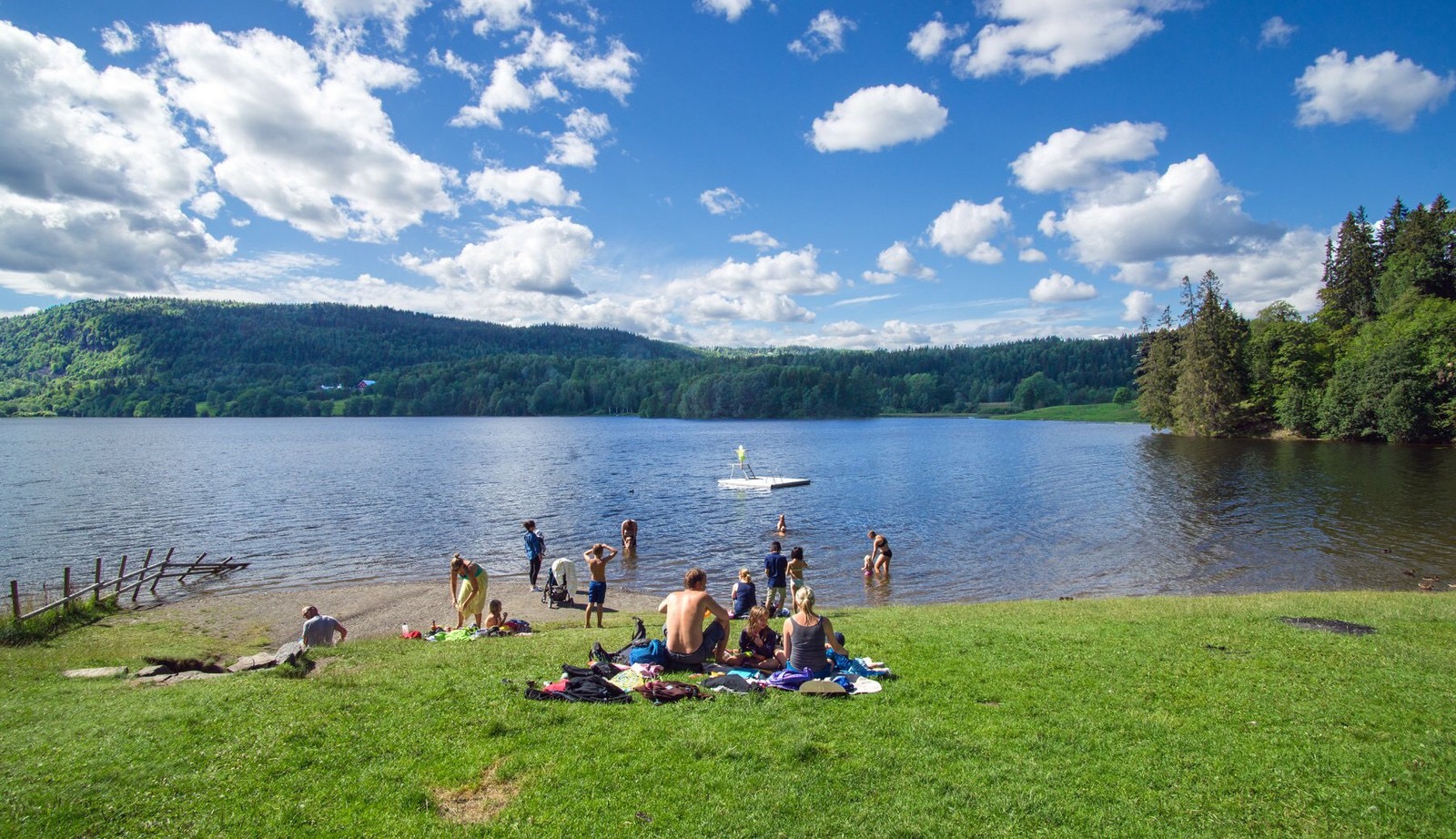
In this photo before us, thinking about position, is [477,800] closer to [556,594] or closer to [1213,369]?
[556,594]

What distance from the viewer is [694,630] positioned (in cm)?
1131

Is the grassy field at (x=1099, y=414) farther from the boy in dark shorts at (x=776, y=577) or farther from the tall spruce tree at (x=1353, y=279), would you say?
the boy in dark shorts at (x=776, y=577)

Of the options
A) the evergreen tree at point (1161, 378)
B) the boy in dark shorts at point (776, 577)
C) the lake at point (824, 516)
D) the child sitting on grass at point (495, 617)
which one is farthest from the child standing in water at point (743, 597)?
the evergreen tree at point (1161, 378)

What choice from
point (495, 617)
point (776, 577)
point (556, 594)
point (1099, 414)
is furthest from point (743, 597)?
point (1099, 414)

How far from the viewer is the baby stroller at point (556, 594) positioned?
22375mm

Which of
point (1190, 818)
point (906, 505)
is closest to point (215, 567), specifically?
point (1190, 818)

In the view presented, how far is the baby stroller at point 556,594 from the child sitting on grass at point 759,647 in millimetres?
11455

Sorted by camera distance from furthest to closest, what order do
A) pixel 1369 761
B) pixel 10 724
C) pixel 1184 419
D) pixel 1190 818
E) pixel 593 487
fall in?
pixel 1184 419 → pixel 593 487 → pixel 10 724 → pixel 1369 761 → pixel 1190 818

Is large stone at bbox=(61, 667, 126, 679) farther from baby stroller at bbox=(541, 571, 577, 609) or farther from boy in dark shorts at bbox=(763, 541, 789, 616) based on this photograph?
boy in dark shorts at bbox=(763, 541, 789, 616)

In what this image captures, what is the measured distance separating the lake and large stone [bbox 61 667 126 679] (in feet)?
39.3

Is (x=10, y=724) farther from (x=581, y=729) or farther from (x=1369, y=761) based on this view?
(x=1369, y=761)

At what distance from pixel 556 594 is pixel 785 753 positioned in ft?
51.9

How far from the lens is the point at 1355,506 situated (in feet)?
125

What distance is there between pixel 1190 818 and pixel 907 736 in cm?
282
